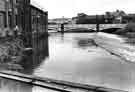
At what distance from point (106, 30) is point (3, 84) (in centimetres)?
4654

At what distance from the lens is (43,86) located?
616 cm

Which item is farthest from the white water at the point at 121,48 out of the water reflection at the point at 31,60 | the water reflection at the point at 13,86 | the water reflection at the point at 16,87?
the water reflection at the point at 13,86

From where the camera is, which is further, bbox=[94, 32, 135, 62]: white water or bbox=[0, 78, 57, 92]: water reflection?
bbox=[94, 32, 135, 62]: white water

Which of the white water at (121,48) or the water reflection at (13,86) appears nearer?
the water reflection at (13,86)

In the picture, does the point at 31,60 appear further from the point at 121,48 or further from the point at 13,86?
the point at 121,48

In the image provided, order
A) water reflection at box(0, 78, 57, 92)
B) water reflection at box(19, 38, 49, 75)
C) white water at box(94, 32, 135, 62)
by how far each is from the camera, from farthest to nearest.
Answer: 1. white water at box(94, 32, 135, 62)
2. water reflection at box(19, 38, 49, 75)
3. water reflection at box(0, 78, 57, 92)

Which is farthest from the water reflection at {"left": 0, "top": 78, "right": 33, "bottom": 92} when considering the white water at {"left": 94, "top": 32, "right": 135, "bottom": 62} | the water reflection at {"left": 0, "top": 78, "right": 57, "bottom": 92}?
the white water at {"left": 94, "top": 32, "right": 135, "bottom": 62}

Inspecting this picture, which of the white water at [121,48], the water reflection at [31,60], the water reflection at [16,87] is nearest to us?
the water reflection at [16,87]

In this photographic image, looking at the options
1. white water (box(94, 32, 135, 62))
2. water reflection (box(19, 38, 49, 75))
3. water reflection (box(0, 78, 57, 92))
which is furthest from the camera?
white water (box(94, 32, 135, 62))

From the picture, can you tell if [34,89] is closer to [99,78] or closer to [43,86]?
[43,86]

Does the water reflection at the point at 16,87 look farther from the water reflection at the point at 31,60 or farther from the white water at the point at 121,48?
the white water at the point at 121,48

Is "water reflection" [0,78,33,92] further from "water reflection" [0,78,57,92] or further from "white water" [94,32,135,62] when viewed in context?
"white water" [94,32,135,62]

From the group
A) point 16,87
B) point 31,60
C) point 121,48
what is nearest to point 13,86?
point 16,87

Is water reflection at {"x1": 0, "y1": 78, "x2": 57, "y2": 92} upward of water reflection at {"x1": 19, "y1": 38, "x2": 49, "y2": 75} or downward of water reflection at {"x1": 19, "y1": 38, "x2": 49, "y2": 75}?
upward
